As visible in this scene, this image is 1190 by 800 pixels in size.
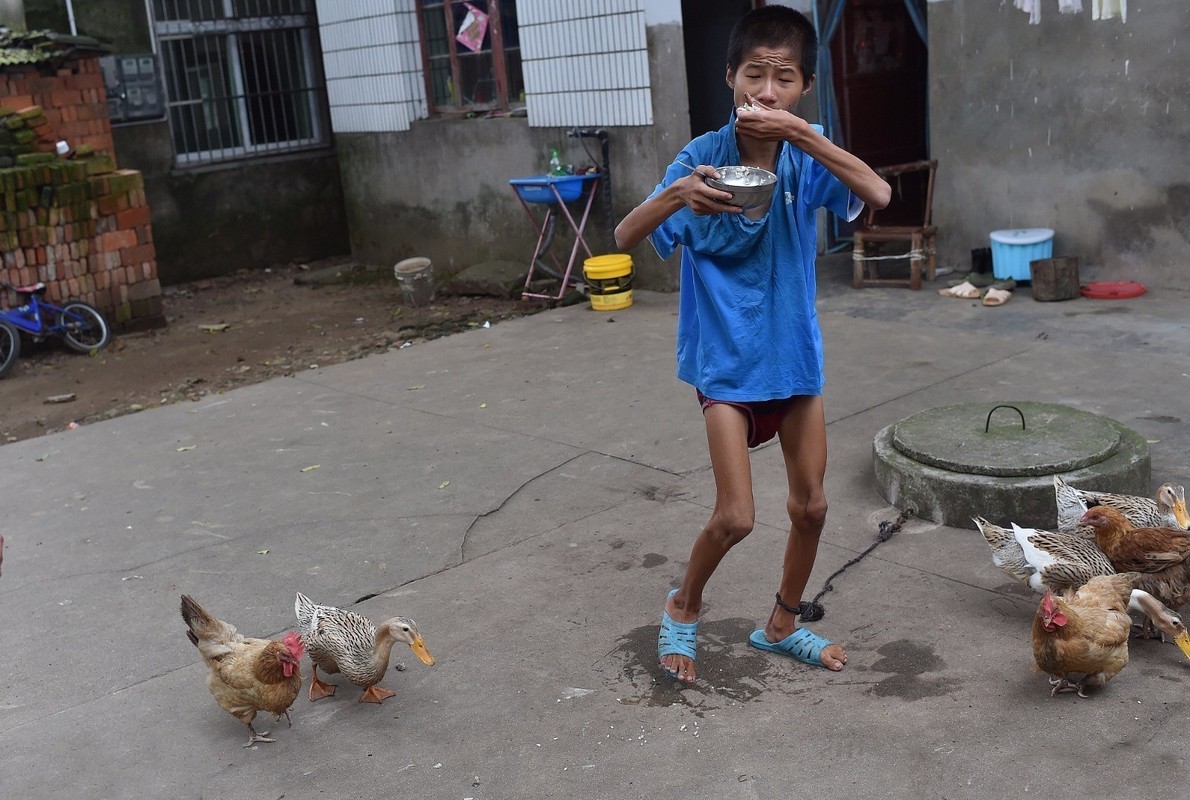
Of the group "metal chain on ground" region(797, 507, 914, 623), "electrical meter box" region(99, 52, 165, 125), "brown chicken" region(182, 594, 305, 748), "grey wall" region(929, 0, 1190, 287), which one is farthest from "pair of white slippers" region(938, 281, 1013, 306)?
"electrical meter box" region(99, 52, 165, 125)

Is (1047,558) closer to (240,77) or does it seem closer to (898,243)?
(898,243)

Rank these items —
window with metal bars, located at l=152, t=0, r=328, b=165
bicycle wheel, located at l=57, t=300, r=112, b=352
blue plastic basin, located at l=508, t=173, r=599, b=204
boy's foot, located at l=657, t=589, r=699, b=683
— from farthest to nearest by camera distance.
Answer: window with metal bars, located at l=152, t=0, r=328, b=165 < bicycle wheel, located at l=57, t=300, r=112, b=352 < blue plastic basin, located at l=508, t=173, r=599, b=204 < boy's foot, located at l=657, t=589, r=699, b=683

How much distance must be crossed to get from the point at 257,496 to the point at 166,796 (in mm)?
2600

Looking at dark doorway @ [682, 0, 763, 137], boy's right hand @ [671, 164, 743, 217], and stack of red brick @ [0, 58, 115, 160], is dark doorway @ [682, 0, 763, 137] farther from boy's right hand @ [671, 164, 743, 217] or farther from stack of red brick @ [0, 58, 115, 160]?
boy's right hand @ [671, 164, 743, 217]

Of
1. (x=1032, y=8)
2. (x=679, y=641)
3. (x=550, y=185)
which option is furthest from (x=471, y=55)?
(x=679, y=641)

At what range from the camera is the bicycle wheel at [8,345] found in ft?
30.7

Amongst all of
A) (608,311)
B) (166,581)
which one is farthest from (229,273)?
(166,581)

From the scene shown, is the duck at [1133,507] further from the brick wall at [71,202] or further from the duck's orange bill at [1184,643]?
the brick wall at [71,202]

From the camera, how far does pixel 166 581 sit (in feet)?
16.2

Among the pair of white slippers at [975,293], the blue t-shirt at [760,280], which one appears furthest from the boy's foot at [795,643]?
the pair of white slippers at [975,293]

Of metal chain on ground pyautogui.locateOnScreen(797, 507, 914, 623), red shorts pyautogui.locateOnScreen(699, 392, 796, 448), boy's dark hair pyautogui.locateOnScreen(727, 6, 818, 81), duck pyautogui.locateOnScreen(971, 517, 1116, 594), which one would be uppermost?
boy's dark hair pyautogui.locateOnScreen(727, 6, 818, 81)

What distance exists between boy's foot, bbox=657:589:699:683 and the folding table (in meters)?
6.33

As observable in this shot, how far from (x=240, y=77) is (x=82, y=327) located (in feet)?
15.5

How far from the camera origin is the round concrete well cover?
466cm
